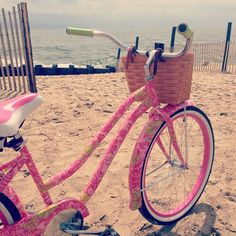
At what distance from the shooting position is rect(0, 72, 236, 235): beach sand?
2615 mm

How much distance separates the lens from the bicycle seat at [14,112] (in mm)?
1479

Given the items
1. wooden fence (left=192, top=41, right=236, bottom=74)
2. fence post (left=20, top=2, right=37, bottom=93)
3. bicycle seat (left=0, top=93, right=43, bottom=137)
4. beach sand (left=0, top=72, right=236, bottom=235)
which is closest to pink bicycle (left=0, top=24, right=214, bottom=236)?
bicycle seat (left=0, top=93, right=43, bottom=137)

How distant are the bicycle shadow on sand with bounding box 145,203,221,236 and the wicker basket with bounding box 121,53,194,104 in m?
1.08

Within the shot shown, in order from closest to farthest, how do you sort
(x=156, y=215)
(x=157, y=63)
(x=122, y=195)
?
(x=157, y=63), (x=156, y=215), (x=122, y=195)

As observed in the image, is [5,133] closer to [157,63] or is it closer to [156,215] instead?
[157,63]

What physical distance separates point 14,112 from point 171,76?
1.04 metres

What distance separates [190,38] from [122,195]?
1.71 meters

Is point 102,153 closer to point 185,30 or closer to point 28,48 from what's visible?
point 185,30

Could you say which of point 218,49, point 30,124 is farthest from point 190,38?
point 218,49

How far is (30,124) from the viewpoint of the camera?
479 cm

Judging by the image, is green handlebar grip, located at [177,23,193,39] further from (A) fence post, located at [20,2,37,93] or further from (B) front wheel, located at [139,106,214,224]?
(A) fence post, located at [20,2,37,93]

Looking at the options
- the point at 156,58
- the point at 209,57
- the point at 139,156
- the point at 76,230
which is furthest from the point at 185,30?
the point at 209,57

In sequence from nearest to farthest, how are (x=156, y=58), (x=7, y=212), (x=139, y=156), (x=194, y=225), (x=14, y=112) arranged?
(x=14, y=112) → (x=7, y=212) → (x=156, y=58) → (x=139, y=156) → (x=194, y=225)

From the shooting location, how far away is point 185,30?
1811 millimetres
